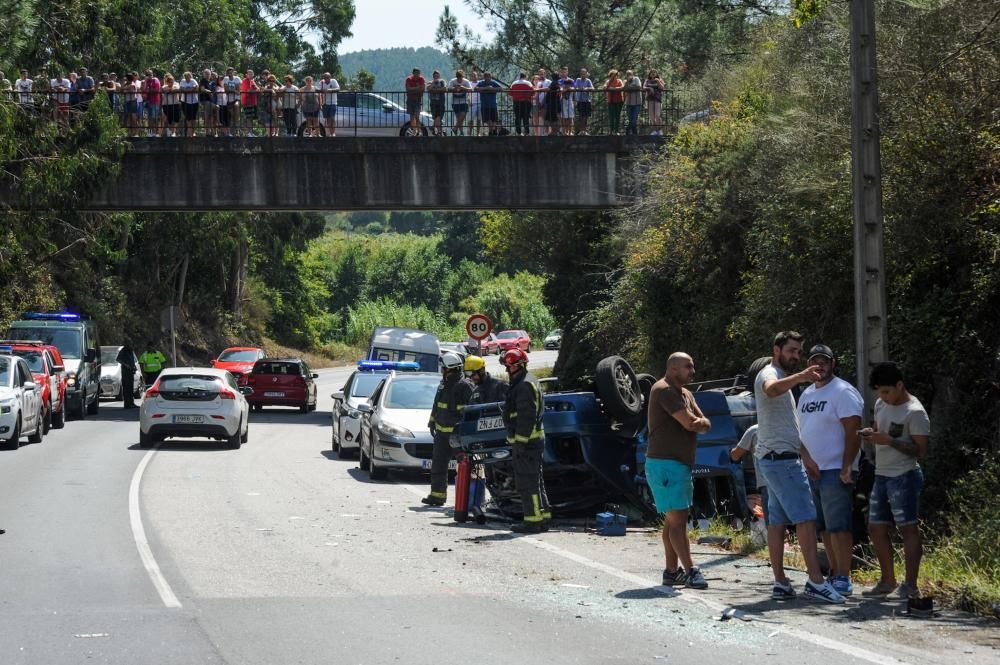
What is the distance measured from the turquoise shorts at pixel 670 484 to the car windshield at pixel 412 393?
977cm

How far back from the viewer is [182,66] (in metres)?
54.9

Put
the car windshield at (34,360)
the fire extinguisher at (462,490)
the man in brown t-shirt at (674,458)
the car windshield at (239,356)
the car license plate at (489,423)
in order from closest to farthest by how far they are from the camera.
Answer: the man in brown t-shirt at (674,458)
the car license plate at (489,423)
the fire extinguisher at (462,490)
the car windshield at (34,360)
the car windshield at (239,356)

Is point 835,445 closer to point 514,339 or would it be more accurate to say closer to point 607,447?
point 607,447

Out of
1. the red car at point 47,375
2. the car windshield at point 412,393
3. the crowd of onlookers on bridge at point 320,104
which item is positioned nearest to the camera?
the car windshield at point 412,393

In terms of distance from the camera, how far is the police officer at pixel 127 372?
3666 centimetres

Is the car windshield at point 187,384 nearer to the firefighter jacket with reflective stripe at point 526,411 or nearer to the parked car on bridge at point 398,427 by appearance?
the parked car on bridge at point 398,427

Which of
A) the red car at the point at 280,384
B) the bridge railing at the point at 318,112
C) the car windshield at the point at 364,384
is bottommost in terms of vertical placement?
the red car at the point at 280,384

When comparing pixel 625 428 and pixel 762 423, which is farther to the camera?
pixel 625 428

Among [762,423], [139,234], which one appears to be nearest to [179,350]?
[139,234]

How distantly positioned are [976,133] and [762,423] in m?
6.19

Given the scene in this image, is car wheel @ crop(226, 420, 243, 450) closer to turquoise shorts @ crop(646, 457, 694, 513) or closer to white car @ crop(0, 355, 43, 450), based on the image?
white car @ crop(0, 355, 43, 450)

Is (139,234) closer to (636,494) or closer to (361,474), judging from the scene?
(361,474)

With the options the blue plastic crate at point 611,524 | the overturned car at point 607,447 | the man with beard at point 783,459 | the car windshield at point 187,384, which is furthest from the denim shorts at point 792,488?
the car windshield at point 187,384

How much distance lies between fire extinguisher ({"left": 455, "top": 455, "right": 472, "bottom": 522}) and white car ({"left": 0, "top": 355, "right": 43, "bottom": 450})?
1122 centimetres
